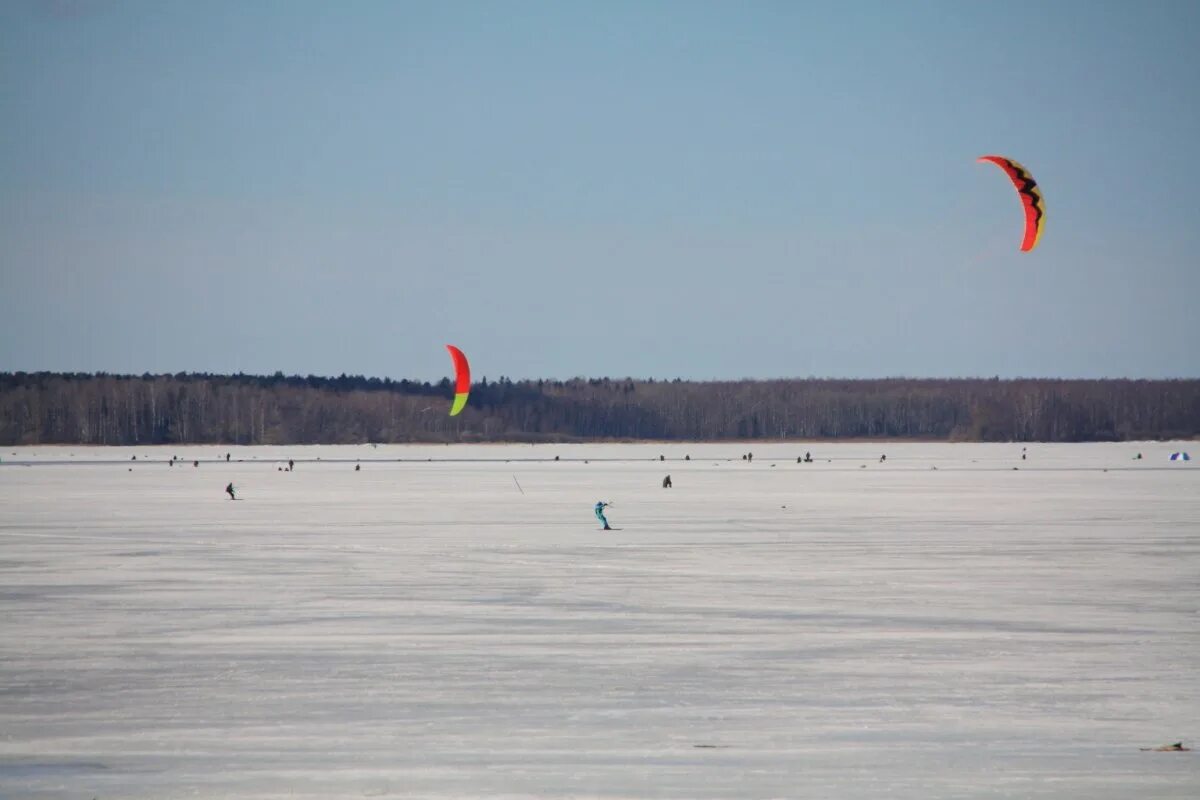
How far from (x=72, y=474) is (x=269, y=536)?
4140 cm

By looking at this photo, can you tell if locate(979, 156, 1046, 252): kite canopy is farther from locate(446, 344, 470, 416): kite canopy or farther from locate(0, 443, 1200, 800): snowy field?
locate(446, 344, 470, 416): kite canopy

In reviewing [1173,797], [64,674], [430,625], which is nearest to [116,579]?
[430,625]

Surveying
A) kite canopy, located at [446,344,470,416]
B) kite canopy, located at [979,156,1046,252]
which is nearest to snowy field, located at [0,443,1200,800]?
kite canopy, located at [979,156,1046,252]

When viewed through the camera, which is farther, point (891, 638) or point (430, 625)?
point (430, 625)

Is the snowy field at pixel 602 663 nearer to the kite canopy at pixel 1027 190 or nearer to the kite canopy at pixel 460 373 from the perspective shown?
the kite canopy at pixel 1027 190

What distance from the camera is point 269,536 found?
27.2 metres

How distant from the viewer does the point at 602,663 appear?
40.7 feet

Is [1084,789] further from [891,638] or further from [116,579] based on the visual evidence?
[116,579]

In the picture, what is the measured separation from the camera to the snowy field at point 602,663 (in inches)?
340

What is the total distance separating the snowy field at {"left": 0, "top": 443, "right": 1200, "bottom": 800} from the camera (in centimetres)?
864

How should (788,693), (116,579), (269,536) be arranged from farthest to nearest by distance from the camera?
Answer: (269,536)
(116,579)
(788,693)

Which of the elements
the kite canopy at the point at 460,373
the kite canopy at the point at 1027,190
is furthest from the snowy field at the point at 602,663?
the kite canopy at the point at 460,373

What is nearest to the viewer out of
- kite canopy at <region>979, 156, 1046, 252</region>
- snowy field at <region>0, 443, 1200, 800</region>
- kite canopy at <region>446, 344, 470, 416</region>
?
snowy field at <region>0, 443, 1200, 800</region>

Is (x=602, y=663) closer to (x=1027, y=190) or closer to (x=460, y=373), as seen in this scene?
(x=1027, y=190)
